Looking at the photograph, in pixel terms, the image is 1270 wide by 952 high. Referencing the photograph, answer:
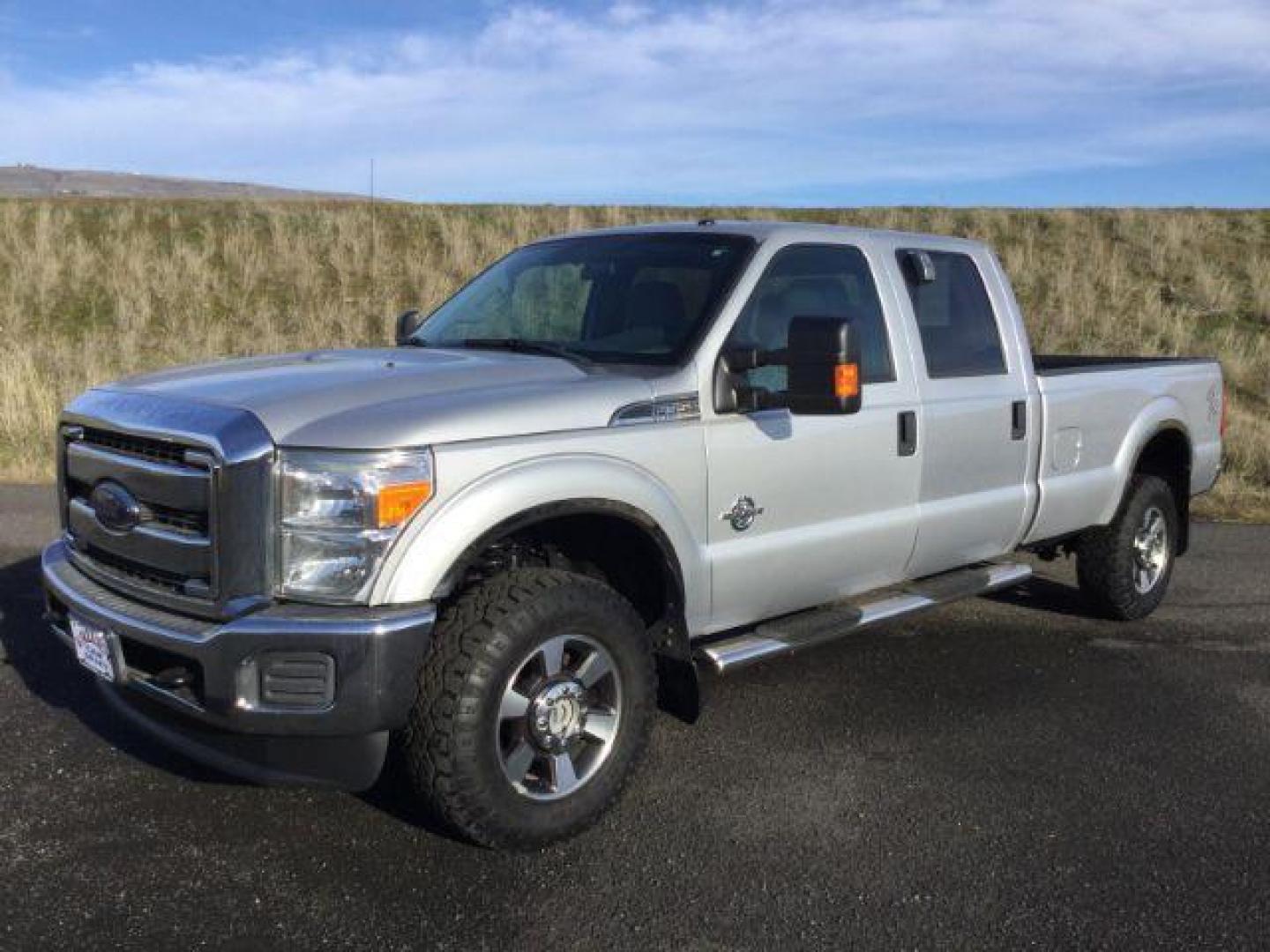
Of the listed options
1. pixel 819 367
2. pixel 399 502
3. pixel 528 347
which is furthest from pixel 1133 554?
pixel 399 502

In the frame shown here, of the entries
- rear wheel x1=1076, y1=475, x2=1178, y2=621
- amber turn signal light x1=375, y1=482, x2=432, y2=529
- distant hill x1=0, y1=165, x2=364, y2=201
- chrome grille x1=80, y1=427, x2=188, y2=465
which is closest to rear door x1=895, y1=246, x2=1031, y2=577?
rear wheel x1=1076, y1=475, x2=1178, y2=621

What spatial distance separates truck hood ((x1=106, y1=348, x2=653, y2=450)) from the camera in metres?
3.26

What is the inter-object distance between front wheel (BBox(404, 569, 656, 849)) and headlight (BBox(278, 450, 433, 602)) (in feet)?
1.09

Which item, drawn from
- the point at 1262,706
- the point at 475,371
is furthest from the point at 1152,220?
the point at 475,371

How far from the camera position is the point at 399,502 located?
322 cm

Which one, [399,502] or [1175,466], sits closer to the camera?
[399,502]

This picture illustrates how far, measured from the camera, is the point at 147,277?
72.2ft

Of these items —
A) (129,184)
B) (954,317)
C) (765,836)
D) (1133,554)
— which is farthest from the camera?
(129,184)

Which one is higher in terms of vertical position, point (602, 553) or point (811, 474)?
point (811, 474)

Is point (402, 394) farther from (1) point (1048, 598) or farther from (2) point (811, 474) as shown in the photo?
(1) point (1048, 598)

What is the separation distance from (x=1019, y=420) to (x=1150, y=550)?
1.58m

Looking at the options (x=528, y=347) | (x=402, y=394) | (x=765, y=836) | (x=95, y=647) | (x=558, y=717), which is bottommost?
(x=765, y=836)

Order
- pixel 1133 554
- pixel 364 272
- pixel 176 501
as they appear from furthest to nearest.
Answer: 1. pixel 364 272
2. pixel 1133 554
3. pixel 176 501

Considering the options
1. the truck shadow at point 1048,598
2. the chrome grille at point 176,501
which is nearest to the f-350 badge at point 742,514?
the chrome grille at point 176,501
